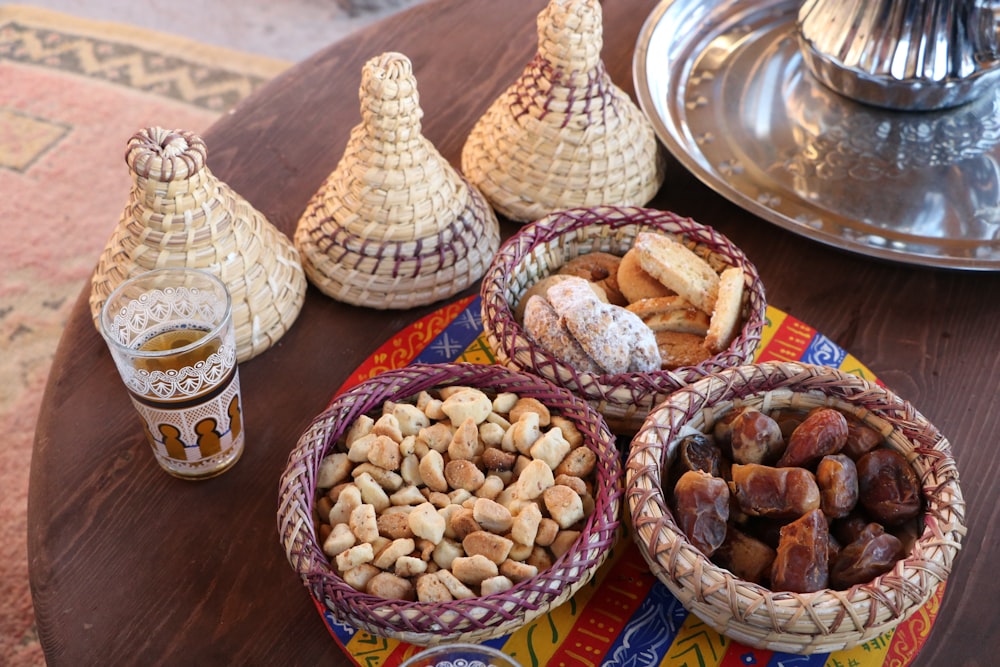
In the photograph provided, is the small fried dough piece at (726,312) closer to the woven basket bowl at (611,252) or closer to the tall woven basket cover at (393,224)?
the woven basket bowl at (611,252)

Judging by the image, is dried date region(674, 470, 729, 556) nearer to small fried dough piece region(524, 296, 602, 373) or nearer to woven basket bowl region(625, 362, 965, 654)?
woven basket bowl region(625, 362, 965, 654)

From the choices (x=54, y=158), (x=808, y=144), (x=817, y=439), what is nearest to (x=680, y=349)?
(x=817, y=439)

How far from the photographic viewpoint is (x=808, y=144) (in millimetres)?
1027

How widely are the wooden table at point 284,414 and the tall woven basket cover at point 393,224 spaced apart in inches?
1.3

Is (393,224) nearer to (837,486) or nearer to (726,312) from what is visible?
(726,312)

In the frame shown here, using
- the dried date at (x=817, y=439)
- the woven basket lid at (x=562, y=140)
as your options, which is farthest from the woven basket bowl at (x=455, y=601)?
the woven basket lid at (x=562, y=140)

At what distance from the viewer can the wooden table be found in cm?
67

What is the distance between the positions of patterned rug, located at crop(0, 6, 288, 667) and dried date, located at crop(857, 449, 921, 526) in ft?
3.61

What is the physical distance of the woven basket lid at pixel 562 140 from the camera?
90 cm

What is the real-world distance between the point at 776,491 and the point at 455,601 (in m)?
0.24

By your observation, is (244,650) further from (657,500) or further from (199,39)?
(199,39)

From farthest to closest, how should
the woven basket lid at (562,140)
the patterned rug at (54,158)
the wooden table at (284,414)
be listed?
the patterned rug at (54,158) < the woven basket lid at (562,140) < the wooden table at (284,414)

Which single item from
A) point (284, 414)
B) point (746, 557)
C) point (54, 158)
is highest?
point (746, 557)

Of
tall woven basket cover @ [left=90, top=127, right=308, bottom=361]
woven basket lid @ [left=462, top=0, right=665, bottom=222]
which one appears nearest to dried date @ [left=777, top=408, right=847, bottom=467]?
woven basket lid @ [left=462, top=0, right=665, bottom=222]
